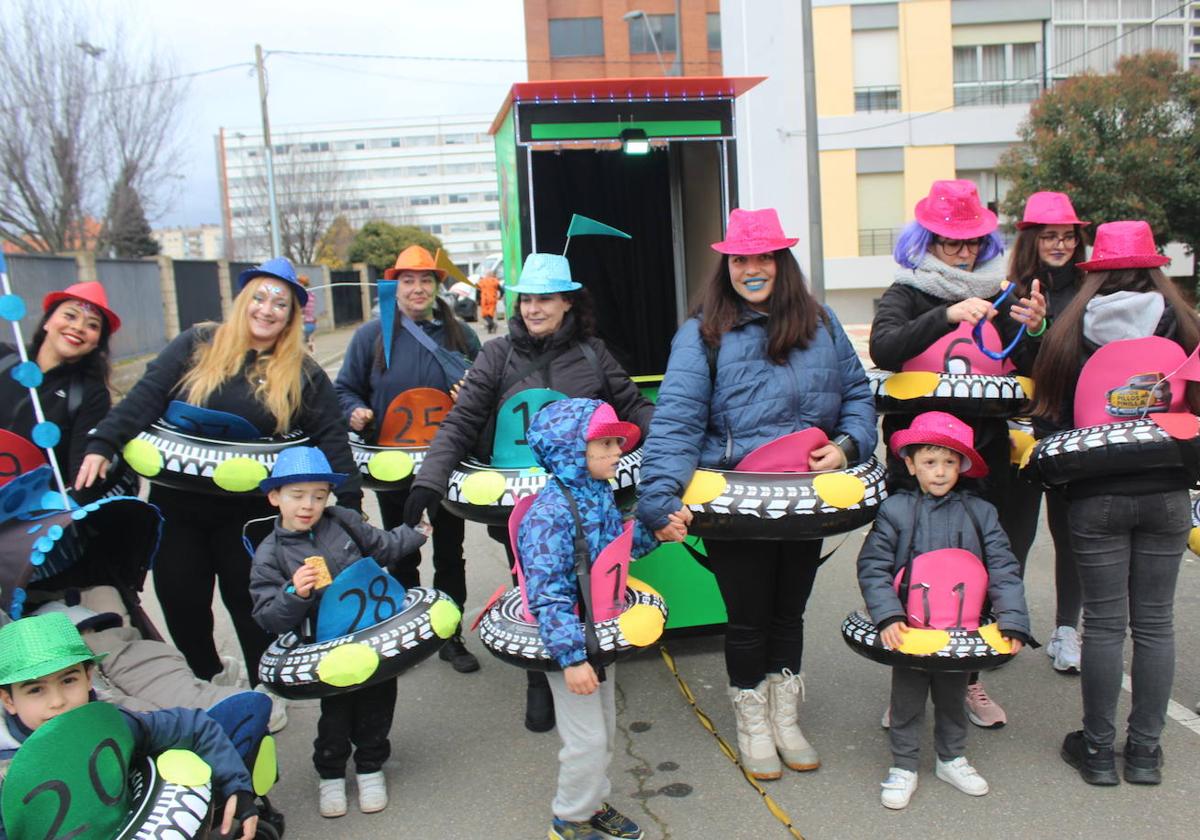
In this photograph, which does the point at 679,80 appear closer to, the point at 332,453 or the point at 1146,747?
the point at 332,453

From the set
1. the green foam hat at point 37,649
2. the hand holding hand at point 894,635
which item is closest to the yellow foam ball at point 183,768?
the green foam hat at point 37,649

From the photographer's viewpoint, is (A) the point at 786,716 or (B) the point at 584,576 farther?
(A) the point at 786,716

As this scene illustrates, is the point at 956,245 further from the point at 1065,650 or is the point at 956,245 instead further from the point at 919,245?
the point at 1065,650

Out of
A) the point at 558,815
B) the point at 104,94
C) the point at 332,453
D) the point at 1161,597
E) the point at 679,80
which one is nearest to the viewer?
the point at 558,815

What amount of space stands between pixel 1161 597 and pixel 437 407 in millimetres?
3017

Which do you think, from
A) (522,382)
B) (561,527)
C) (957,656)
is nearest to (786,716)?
(957,656)

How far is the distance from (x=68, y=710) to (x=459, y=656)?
98.5 inches

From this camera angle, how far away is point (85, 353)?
12.7 ft

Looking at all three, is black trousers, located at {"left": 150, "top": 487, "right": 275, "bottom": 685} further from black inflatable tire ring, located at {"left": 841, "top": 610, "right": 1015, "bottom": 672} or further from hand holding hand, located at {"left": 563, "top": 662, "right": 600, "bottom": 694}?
black inflatable tire ring, located at {"left": 841, "top": 610, "right": 1015, "bottom": 672}

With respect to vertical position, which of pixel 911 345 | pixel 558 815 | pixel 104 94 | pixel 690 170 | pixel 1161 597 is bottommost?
pixel 558 815

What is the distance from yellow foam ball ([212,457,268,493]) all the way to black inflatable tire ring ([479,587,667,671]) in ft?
3.64

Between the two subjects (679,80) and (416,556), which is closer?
(416,556)

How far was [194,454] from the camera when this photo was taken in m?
3.76

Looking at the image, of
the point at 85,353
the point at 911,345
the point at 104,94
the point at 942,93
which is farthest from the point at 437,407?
the point at 942,93
